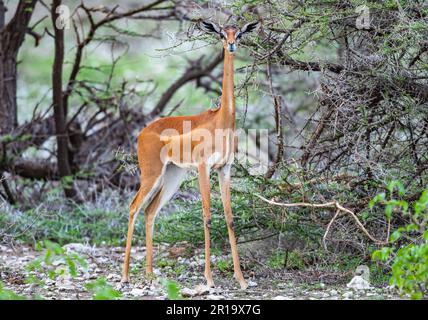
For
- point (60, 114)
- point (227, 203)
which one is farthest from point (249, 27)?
point (60, 114)

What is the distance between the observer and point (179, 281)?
751cm

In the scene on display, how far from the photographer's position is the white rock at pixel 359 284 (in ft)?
21.6

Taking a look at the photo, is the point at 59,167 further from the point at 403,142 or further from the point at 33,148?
the point at 403,142

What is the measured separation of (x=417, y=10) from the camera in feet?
23.7

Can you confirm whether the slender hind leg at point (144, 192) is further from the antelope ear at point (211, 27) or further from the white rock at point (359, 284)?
the white rock at point (359, 284)

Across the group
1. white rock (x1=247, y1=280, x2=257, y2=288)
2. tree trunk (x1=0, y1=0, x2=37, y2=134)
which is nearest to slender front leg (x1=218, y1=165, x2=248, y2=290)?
white rock (x1=247, y1=280, x2=257, y2=288)

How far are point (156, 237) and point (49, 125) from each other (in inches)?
150

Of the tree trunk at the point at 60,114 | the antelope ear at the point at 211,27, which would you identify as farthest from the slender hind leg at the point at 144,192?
the tree trunk at the point at 60,114

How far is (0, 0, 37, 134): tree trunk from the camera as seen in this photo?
11.2m

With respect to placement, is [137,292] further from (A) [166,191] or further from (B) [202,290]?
(A) [166,191]

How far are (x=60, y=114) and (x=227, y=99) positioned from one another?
180 inches

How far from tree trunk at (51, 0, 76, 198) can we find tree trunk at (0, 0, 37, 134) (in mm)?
676
